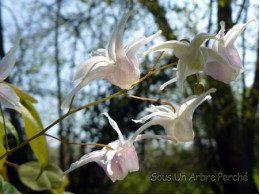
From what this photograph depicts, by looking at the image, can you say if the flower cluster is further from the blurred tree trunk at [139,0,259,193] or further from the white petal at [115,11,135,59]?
the blurred tree trunk at [139,0,259,193]

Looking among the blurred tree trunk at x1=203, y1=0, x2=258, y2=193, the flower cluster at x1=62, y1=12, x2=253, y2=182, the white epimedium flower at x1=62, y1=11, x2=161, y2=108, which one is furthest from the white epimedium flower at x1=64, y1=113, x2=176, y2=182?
the blurred tree trunk at x1=203, y1=0, x2=258, y2=193

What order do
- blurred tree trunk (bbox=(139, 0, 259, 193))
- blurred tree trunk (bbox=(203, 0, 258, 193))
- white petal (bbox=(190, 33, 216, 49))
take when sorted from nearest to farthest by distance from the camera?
white petal (bbox=(190, 33, 216, 49)), blurred tree trunk (bbox=(139, 0, 259, 193)), blurred tree trunk (bbox=(203, 0, 258, 193))

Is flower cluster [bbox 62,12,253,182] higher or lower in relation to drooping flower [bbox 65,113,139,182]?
higher

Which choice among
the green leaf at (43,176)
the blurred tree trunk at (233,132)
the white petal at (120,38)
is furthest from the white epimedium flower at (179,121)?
the blurred tree trunk at (233,132)

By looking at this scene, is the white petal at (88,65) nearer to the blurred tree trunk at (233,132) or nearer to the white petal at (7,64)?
the white petal at (7,64)

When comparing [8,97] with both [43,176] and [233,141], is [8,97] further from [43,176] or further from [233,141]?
[233,141]

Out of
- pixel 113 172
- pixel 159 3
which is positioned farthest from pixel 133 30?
pixel 113 172

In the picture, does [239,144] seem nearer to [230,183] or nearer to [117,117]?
[230,183]
